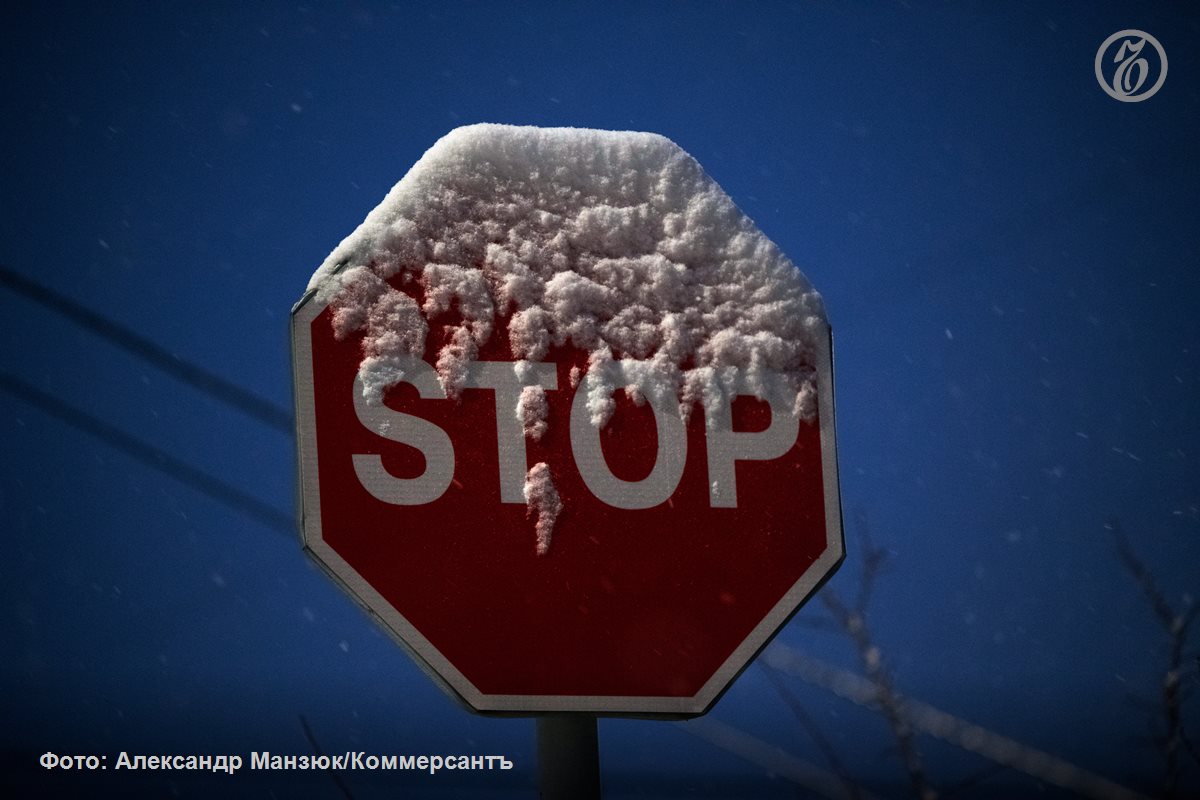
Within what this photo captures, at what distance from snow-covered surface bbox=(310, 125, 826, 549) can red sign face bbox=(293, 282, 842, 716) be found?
3cm

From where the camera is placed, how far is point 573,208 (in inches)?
60.2

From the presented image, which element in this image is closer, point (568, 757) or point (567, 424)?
point (568, 757)

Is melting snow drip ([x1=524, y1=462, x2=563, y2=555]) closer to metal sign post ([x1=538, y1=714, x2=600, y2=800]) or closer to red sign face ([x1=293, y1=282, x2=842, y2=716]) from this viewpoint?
red sign face ([x1=293, y1=282, x2=842, y2=716])

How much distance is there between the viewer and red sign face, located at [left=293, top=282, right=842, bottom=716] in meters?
1.33

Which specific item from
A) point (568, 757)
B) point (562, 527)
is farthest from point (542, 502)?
point (568, 757)

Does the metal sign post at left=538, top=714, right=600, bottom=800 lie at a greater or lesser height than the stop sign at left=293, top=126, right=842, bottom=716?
lesser

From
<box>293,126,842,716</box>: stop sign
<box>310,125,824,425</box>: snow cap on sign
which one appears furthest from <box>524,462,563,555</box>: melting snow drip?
<box>310,125,824,425</box>: snow cap on sign

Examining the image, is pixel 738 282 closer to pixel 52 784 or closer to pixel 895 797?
pixel 895 797

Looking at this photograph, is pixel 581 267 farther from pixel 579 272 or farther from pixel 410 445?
pixel 410 445

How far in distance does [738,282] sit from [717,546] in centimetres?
39

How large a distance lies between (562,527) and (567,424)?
14 centimetres

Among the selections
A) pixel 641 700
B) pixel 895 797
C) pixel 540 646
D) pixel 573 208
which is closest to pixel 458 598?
pixel 540 646

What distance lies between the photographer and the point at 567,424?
4.65 ft

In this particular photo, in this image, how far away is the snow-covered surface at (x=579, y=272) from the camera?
1.41m
